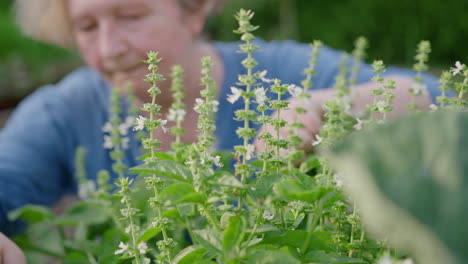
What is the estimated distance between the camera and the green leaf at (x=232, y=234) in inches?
15.0

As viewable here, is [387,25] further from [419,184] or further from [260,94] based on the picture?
[419,184]

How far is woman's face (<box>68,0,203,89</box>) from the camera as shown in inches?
40.5

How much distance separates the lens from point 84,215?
82 cm

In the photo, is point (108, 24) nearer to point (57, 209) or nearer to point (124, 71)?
point (124, 71)

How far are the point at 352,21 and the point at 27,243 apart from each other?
5114 millimetres

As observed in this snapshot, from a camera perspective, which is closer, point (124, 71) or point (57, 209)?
point (124, 71)

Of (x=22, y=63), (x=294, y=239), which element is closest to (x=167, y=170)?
(x=294, y=239)

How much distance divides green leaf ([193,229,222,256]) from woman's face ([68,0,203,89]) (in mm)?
567

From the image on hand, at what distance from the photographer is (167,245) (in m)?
0.45

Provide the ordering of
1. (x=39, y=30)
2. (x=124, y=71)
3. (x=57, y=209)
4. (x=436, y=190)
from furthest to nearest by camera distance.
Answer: (x=57, y=209) < (x=39, y=30) < (x=124, y=71) < (x=436, y=190)

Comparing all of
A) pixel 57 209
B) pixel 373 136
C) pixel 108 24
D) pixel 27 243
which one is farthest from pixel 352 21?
pixel 373 136

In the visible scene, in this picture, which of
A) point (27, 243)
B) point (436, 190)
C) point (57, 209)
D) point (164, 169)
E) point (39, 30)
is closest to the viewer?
point (436, 190)

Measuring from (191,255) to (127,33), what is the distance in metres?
0.73

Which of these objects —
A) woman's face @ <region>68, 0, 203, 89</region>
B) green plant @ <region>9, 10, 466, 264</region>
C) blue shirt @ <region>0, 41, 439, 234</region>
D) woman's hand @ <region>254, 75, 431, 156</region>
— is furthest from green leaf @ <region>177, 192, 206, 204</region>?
blue shirt @ <region>0, 41, 439, 234</region>
